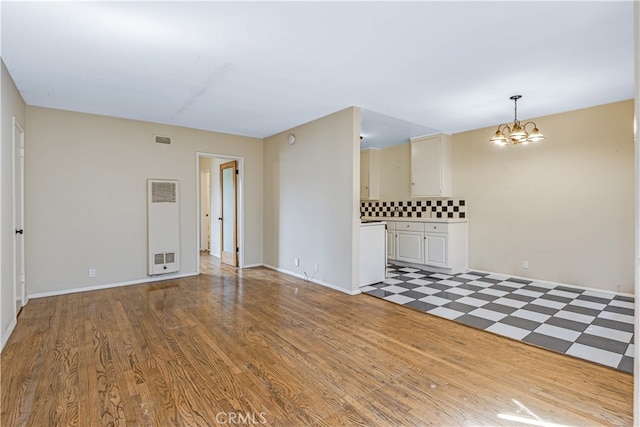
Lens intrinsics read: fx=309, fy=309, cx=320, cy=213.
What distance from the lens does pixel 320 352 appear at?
95.9 inches

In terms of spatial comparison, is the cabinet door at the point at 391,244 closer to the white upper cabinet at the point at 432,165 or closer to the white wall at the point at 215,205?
the white upper cabinet at the point at 432,165

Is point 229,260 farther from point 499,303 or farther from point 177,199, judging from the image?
point 499,303

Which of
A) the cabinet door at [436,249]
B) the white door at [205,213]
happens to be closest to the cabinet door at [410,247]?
the cabinet door at [436,249]

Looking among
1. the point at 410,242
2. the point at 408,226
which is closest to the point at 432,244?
the point at 410,242

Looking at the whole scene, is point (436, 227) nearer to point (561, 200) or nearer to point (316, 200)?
point (561, 200)

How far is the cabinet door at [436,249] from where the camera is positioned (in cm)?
503

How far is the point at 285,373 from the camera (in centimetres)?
212

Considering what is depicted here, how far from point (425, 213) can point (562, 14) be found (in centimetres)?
395

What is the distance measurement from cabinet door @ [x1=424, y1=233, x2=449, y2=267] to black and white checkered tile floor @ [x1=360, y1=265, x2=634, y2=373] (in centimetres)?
30

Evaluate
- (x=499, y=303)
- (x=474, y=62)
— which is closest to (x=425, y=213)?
(x=499, y=303)

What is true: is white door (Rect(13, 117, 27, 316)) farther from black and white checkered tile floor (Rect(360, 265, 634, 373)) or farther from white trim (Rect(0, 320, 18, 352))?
black and white checkered tile floor (Rect(360, 265, 634, 373))

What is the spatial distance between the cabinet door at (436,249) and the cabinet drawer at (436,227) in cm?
7

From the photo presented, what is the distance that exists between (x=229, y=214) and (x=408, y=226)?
11.2 feet

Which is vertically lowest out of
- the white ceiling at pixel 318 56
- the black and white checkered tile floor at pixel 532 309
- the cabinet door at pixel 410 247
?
the black and white checkered tile floor at pixel 532 309
